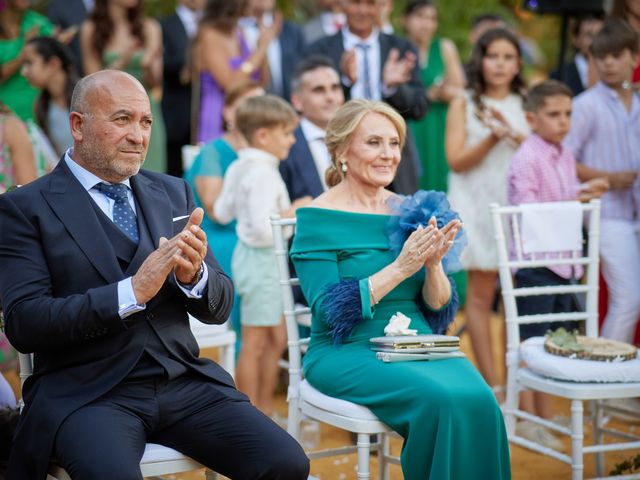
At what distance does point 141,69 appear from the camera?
7.97 meters

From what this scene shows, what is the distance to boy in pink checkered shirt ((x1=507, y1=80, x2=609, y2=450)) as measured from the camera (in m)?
5.29

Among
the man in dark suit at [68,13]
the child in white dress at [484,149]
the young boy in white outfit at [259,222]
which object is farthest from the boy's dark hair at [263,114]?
the man in dark suit at [68,13]

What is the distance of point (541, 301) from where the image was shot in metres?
5.29

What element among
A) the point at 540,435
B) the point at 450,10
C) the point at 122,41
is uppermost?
the point at 450,10

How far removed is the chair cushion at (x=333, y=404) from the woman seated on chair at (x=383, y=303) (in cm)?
3

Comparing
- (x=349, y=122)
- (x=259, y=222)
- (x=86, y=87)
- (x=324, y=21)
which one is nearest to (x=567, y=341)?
(x=349, y=122)

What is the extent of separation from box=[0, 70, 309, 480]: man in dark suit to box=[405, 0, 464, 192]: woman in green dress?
519cm

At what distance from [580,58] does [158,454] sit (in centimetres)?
542

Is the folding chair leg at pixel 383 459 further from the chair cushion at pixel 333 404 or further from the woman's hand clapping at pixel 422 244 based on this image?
the woman's hand clapping at pixel 422 244

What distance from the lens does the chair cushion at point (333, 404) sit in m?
3.66

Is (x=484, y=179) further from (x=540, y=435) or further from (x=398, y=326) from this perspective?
(x=398, y=326)

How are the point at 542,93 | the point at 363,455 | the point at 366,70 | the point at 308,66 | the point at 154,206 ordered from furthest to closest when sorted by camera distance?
1. the point at 366,70
2. the point at 308,66
3. the point at 542,93
4. the point at 363,455
5. the point at 154,206

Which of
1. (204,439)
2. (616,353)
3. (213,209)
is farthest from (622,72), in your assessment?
(204,439)

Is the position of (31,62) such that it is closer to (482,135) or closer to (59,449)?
(482,135)
